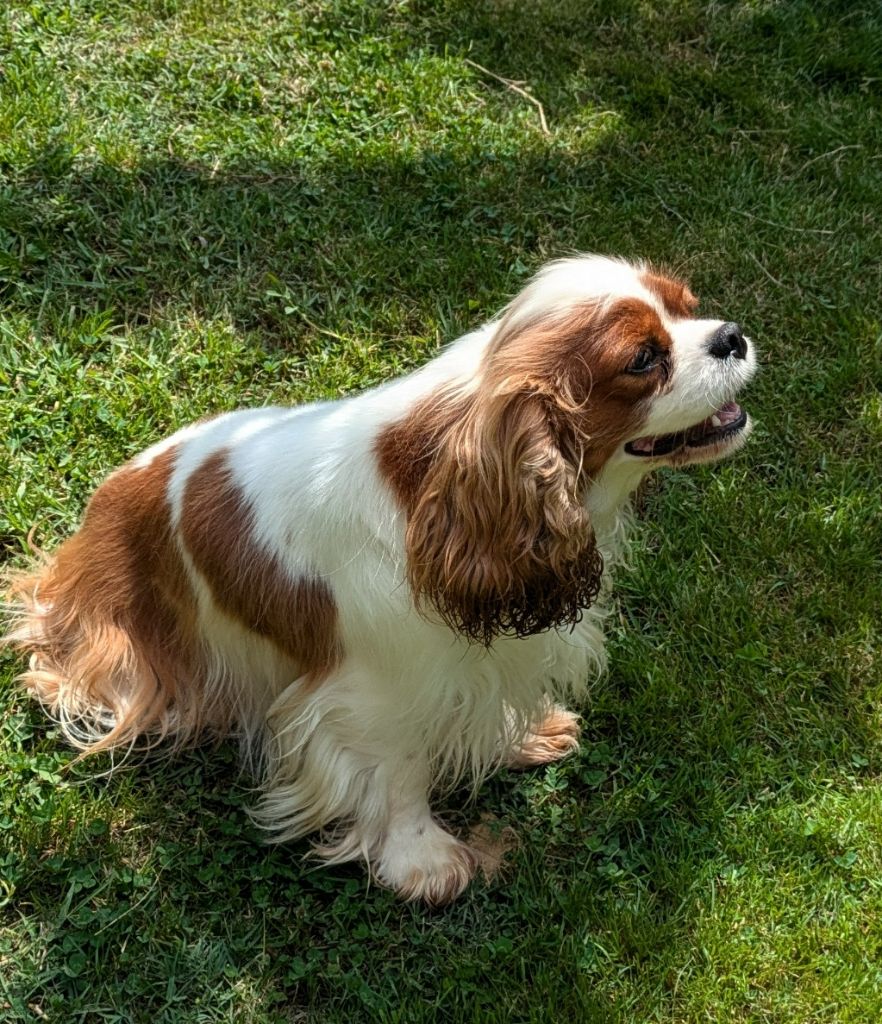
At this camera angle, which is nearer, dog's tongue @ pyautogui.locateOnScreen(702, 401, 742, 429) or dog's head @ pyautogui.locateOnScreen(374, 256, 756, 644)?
dog's head @ pyautogui.locateOnScreen(374, 256, 756, 644)

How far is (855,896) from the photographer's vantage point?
3.20m

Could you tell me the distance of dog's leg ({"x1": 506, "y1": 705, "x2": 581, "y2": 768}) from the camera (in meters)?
3.42

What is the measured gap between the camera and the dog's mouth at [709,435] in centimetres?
269

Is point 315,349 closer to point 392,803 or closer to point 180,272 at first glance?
point 180,272

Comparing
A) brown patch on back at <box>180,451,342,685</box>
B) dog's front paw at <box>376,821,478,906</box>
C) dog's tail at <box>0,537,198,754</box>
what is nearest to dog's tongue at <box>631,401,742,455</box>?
brown patch on back at <box>180,451,342,685</box>

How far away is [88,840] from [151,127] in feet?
10.7

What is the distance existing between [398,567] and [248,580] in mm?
479

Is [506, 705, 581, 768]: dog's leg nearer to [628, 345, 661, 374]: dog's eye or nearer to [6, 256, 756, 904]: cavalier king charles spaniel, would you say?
[6, 256, 756, 904]: cavalier king charles spaniel

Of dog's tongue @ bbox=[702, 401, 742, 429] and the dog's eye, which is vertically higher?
the dog's eye

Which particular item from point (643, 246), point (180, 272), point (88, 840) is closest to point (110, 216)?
point (180, 272)

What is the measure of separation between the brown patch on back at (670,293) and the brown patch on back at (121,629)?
4.73 ft

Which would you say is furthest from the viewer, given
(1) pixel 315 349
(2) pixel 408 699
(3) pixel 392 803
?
(1) pixel 315 349

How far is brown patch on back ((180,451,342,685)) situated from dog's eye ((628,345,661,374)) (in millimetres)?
962

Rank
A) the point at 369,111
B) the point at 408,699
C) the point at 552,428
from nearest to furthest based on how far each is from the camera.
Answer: the point at 552,428
the point at 408,699
the point at 369,111
